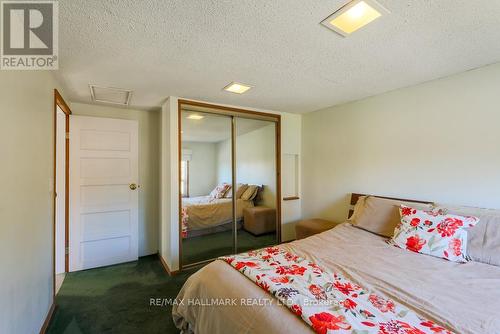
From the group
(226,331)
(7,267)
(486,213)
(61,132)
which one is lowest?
(226,331)

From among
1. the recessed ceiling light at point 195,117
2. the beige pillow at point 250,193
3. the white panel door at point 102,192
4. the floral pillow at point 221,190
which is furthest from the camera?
the beige pillow at point 250,193

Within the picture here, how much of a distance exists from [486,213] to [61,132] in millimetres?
4492

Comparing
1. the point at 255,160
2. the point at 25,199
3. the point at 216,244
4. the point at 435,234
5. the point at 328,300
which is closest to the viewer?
the point at 328,300

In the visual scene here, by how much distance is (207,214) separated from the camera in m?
3.35

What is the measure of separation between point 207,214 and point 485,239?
2.87 meters

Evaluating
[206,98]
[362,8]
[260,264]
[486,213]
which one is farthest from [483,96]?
[206,98]

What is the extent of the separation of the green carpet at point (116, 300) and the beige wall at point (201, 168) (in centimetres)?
106

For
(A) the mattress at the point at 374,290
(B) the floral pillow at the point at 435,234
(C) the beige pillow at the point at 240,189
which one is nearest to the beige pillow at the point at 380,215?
(B) the floral pillow at the point at 435,234

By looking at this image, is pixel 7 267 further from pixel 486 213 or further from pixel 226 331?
pixel 486 213

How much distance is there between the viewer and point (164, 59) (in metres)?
1.93

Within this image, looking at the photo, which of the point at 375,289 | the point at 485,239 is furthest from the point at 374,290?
the point at 485,239

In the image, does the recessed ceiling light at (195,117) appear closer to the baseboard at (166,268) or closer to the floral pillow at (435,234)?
the baseboard at (166,268)

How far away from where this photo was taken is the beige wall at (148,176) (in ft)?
11.5

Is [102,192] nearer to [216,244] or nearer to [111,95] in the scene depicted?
[111,95]
